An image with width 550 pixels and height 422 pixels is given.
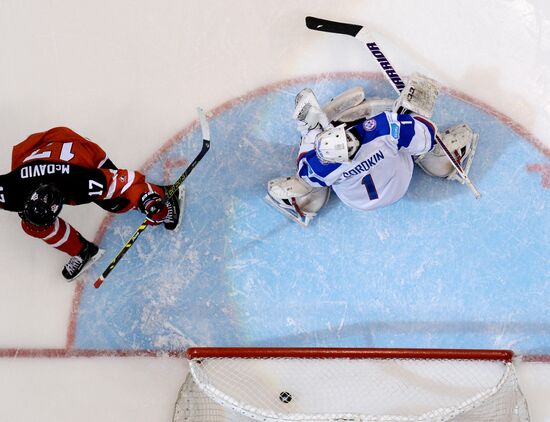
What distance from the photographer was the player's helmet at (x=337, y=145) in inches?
103

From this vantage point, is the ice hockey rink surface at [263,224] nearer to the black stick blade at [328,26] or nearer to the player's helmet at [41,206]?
the black stick blade at [328,26]

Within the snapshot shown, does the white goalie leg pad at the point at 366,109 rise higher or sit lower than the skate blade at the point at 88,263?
higher

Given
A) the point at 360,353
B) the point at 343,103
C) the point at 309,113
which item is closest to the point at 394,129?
the point at 309,113

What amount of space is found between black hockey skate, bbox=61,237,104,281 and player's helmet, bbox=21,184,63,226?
27.6 inches

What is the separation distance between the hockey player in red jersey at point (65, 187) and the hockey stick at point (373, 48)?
3.98 feet

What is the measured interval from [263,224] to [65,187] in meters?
1.05

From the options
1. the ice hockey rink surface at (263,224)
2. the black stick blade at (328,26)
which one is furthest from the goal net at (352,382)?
the black stick blade at (328,26)

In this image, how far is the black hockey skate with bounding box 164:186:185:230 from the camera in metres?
3.29

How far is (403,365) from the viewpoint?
120 inches

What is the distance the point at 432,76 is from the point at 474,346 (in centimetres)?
144

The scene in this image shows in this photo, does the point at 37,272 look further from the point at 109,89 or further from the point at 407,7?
the point at 407,7

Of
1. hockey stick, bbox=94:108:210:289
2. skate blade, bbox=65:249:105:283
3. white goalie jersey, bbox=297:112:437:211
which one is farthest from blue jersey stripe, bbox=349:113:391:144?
skate blade, bbox=65:249:105:283

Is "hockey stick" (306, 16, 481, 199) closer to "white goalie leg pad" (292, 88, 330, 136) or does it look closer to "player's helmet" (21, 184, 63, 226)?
"white goalie leg pad" (292, 88, 330, 136)

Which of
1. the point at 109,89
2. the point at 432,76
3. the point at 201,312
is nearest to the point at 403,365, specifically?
the point at 201,312
